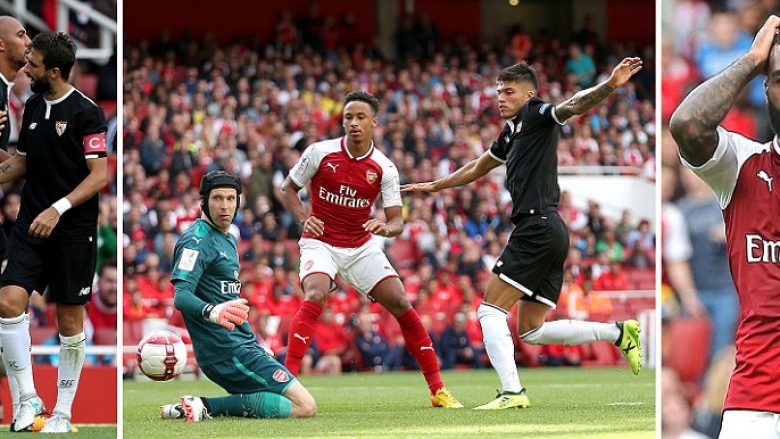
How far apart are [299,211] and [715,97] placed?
5.25 metres

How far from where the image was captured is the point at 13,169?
7.27 meters

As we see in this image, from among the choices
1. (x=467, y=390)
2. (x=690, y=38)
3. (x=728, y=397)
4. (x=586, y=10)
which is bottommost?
(x=467, y=390)

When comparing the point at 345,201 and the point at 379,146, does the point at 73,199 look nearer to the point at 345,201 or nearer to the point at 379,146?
the point at 345,201

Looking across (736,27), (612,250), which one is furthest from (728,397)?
(612,250)

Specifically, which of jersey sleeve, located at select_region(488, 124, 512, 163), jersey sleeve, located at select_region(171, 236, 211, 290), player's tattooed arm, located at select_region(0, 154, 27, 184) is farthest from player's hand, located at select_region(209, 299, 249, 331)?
jersey sleeve, located at select_region(488, 124, 512, 163)

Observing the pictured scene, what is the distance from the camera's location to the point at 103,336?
13.5 metres

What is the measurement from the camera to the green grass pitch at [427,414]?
640 centimetres

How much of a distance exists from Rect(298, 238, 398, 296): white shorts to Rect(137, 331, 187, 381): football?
4.71ft

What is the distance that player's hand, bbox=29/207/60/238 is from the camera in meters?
6.94

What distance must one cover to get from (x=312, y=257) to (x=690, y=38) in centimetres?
462

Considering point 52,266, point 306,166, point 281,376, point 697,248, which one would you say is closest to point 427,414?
point 281,376

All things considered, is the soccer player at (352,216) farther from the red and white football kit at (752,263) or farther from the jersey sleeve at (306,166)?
the red and white football kit at (752,263)

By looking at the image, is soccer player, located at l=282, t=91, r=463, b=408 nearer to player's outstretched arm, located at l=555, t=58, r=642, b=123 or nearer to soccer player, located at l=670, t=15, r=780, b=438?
player's outstretched arm, located at l=555, t=58, r=642, b=123

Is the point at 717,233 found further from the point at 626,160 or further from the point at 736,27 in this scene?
the point at 626,160
